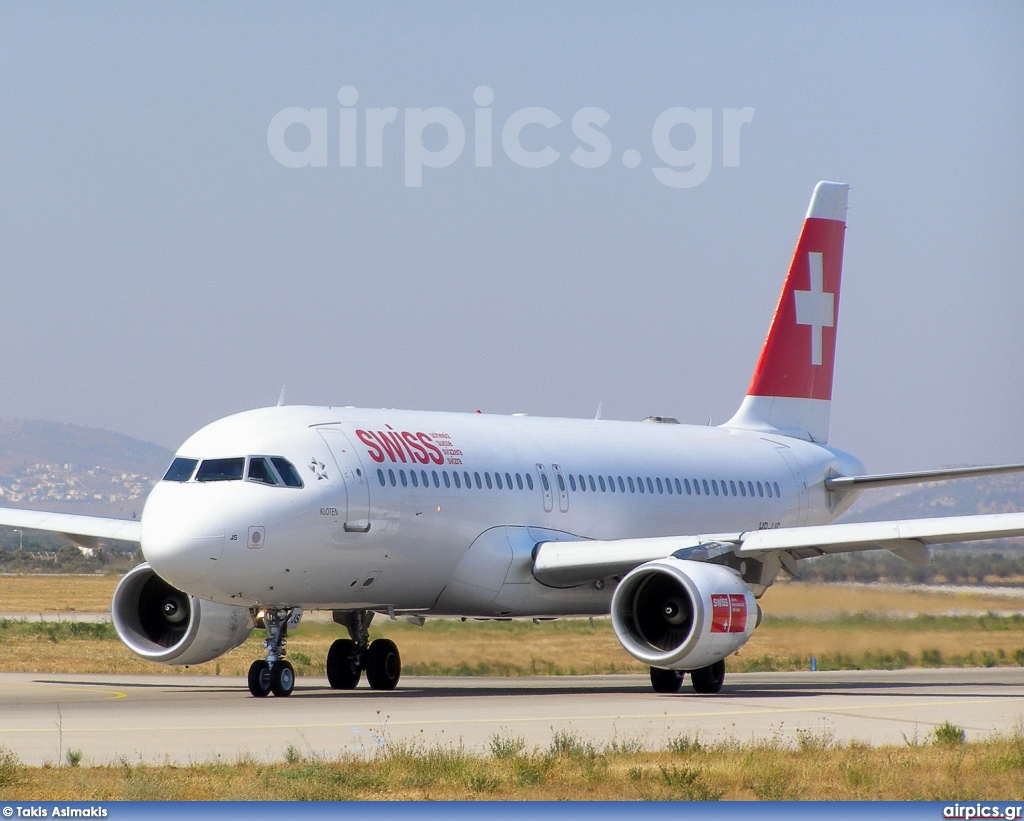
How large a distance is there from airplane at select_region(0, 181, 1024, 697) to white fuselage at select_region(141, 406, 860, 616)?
4 cm

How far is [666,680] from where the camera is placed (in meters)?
25.0

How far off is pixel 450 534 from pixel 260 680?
12.9 feet

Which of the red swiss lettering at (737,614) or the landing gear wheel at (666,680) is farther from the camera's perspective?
the landing gear wheel at (666,680)

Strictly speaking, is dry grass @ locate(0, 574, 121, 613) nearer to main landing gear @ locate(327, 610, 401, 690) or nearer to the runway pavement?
main landing gear @ locate(327, 610, 401, 690)

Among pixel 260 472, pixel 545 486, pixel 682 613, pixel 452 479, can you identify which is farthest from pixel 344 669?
pixel 682 613

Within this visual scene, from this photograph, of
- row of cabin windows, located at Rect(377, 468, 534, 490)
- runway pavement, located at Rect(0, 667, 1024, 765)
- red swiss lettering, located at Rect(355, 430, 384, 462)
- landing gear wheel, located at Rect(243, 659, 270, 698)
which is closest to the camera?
runway pavement, located at Rect(0, 667, 1024, 765)

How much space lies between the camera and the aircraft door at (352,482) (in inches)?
930

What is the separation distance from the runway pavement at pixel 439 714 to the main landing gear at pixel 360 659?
1.02 feet

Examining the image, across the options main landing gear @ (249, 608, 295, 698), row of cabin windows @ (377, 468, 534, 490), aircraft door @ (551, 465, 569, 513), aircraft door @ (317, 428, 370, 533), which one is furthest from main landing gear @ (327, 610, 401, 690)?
aircraft door @ (551, 465, 569, 513)

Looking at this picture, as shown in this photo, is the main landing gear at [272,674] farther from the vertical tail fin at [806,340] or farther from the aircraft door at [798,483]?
the vertical tail fin at [806,340]

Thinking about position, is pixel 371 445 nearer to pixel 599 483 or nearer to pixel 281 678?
pixel 281 678

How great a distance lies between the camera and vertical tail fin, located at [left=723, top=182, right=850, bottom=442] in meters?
35.8

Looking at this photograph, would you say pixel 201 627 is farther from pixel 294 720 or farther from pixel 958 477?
pixel 958 477

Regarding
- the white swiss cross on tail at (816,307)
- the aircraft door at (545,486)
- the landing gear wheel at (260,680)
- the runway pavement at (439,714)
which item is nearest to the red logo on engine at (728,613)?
the runway pavement at (439,714)
